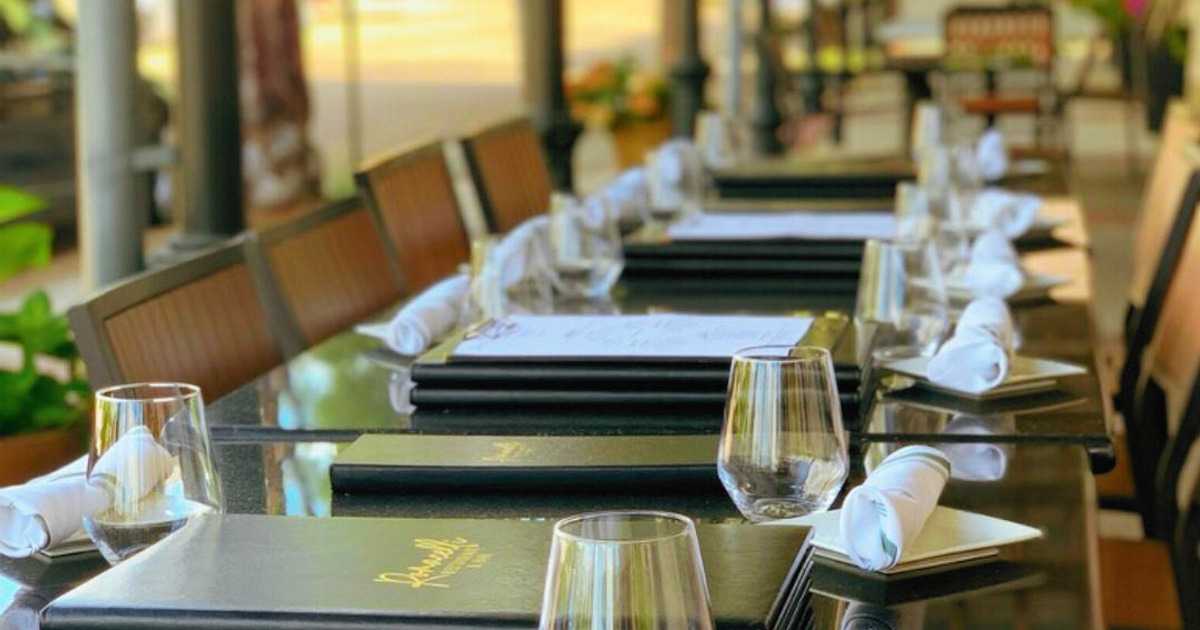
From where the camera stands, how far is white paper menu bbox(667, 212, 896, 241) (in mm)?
3098

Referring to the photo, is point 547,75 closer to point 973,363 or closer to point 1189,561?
point 1189,561

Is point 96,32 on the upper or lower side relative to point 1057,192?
upper

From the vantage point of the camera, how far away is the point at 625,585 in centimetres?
91

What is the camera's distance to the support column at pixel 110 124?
3297mm

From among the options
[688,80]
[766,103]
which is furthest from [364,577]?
[766,103]

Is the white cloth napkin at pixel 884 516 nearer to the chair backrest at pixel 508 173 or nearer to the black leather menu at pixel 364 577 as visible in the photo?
the black leather menu at pixel 364 577

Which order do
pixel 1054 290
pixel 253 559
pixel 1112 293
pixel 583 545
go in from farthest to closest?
pixel 1112 293 → pixel 1054 290 → pixel 253 559 → pixel 583 545

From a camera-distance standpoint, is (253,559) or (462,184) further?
(462,184)

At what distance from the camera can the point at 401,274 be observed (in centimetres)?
328

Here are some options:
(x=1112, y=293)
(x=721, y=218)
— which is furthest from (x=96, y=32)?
(x=1112, y=293)

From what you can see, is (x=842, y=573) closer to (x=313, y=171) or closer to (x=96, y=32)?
(x=96, y=32)

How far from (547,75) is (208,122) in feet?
9.94

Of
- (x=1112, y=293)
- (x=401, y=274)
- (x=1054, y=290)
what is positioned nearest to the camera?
(x=1054, y=290)

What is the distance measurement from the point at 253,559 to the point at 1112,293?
650 centimetres
